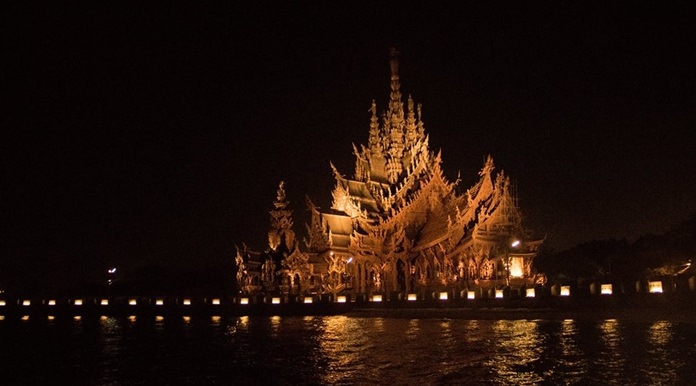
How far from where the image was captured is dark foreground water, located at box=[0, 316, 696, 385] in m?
11.1

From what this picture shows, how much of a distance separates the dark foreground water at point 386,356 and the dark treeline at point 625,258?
22942 millimetres

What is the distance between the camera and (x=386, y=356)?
13.9 meters

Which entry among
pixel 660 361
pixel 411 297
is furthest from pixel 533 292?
pixel 660 361

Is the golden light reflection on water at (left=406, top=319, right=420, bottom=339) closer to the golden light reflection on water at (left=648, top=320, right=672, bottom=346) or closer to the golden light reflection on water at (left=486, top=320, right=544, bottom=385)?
the golden light reflection on water at (left=486, top=320, right=544, bottom=385)

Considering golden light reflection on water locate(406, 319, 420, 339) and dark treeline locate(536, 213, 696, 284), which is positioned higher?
dark treeline locate(536, 213, 696, 284)

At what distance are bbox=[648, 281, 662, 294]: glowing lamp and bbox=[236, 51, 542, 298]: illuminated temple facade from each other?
8.01 m

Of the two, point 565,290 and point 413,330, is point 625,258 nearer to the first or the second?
point 565,290

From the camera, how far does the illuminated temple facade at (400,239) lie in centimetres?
3444

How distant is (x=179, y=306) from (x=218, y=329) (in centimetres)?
1509

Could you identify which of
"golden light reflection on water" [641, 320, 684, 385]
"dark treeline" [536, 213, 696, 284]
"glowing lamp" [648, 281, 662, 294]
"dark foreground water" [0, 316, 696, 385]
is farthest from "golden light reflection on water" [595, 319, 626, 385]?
"dark treeline" [536, 213, 696, 284]

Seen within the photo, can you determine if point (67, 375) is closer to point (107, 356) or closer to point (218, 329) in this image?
point (107, 356)

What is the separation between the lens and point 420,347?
50.3 ft

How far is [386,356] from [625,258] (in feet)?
155

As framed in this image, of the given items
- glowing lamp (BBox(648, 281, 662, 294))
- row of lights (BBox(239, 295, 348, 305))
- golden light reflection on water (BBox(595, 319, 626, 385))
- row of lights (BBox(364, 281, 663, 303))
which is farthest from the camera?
row of lights (BBox(239, 295, 348, 305))
